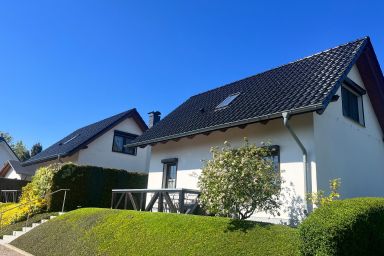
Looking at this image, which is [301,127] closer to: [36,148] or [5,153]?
[5,153]

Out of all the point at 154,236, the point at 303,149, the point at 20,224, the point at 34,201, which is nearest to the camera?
the point at 154,236

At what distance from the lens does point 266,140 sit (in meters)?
10.6

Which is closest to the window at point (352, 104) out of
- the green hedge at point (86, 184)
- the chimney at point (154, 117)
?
the green hedge at point (86, 184)

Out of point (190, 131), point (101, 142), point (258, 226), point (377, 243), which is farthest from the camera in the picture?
point (101, 142)

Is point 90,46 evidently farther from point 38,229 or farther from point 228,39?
point 38,229

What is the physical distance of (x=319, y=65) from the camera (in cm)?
1194

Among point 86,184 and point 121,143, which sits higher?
point 121,143

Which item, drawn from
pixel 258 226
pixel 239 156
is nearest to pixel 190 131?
pixel 239 156

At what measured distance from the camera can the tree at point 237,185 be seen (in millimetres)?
7805

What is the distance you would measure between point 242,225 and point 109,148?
17.6 metres

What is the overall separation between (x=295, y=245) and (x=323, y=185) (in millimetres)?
3926

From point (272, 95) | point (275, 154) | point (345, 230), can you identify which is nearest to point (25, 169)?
point (272, 95)

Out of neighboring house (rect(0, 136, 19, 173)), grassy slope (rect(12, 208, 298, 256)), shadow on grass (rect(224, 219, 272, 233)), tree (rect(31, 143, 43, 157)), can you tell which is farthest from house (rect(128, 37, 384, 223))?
tree (rect(31, 143, 43, 157))

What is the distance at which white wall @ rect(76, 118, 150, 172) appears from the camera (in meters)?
22.1
